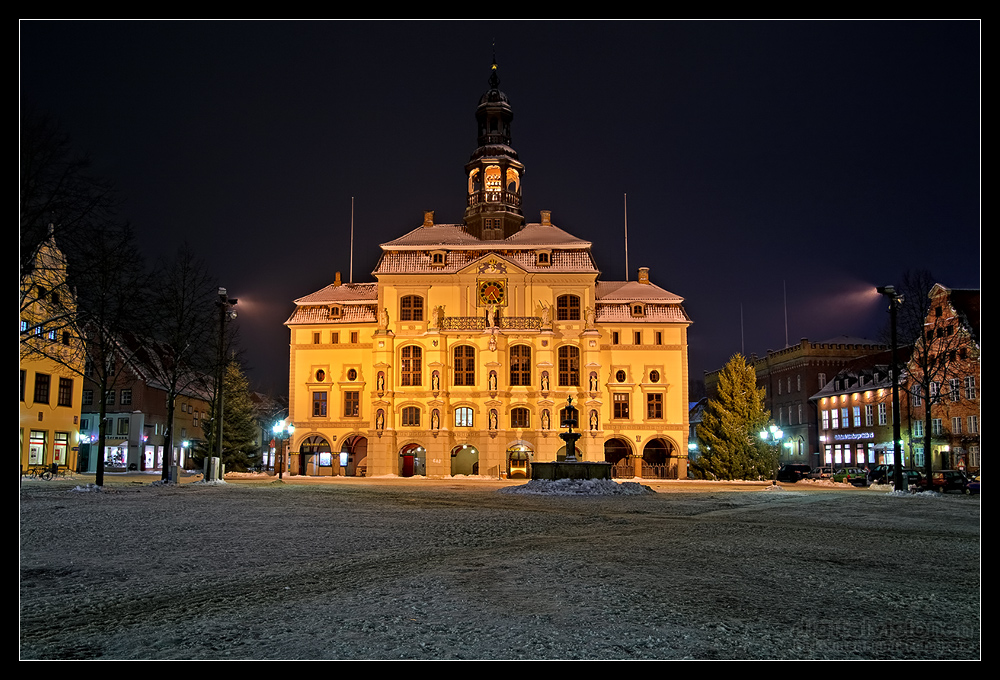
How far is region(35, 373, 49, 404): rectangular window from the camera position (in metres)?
45.7

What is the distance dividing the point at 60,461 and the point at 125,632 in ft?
153

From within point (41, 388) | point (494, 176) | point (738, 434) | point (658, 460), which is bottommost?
point (658, 460)

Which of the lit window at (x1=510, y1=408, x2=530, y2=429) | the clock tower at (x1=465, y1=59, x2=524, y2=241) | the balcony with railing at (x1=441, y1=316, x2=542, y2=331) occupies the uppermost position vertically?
the clock tower at (x1=465, y1=59, x2=524, y2=241)

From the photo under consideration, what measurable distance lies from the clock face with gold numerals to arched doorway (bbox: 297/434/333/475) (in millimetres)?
16162

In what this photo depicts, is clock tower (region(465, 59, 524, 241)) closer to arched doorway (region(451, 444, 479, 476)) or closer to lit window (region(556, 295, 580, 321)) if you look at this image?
lit window (region(556, 295, 580, 321))

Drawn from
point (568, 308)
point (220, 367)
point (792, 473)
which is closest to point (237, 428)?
point (220, 367)

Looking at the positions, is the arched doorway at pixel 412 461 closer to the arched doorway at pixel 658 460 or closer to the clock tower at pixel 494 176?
the arched doorway at pixel 658 460

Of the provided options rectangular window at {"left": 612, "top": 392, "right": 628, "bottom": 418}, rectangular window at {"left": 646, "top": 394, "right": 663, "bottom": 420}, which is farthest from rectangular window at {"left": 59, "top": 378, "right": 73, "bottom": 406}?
rectangular window at {"left": 646, "top": 394, "right": 663, "bottom": 420}

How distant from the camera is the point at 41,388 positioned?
46.2 metres

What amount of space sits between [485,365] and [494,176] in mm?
17668

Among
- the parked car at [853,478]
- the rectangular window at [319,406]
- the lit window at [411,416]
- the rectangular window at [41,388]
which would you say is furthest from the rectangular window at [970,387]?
the rectangular window at [41,388]

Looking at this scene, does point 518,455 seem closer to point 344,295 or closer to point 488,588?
point 344,295

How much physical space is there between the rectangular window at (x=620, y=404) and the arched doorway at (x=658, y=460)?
9.40 ft
